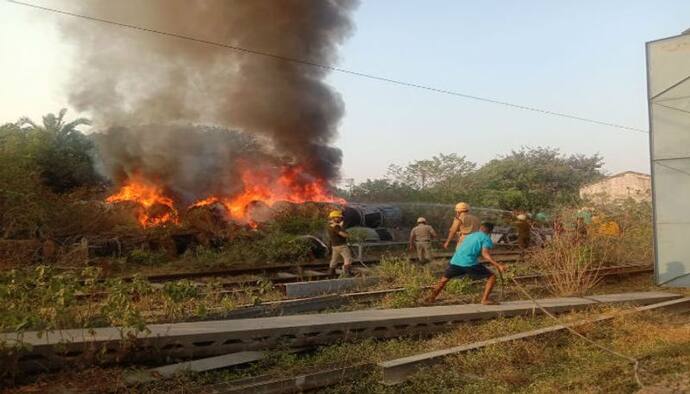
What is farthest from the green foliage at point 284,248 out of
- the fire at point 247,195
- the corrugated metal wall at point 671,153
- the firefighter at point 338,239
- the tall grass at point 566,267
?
the corrugated metal wall at point 671,153

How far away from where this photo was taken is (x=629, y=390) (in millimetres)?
4867

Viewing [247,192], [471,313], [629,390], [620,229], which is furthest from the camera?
[247,192]

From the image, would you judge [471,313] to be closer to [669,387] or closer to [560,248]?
[669,387]

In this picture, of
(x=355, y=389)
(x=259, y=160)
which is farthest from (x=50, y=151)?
Answer: (x=355, y=389)

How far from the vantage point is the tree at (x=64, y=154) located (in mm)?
25797

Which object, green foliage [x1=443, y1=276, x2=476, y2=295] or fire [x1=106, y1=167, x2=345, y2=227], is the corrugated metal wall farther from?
fire [x1=106, y1=167, x2=345, y2=227]

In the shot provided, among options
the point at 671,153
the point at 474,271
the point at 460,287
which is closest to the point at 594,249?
the point at 671,153

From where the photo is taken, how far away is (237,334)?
5766 millimetres

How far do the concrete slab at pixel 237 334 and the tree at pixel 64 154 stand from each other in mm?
21856

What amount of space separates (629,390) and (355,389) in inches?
92.6

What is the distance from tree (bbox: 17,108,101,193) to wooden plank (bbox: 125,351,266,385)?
22.4 meters

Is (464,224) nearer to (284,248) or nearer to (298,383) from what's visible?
(284,248)

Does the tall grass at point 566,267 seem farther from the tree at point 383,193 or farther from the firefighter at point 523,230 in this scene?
the tree at point 383,193

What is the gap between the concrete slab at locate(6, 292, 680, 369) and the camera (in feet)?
16.6
